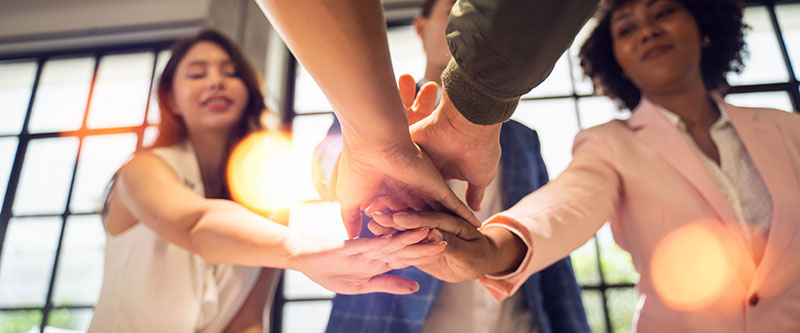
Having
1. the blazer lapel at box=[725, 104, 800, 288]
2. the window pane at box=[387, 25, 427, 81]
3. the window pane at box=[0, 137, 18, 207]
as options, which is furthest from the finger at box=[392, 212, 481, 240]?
the window pane at box=[0, 137, 18, 207]

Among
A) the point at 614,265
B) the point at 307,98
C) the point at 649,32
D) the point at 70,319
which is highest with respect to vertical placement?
the point at 307,98

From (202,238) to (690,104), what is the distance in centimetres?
128

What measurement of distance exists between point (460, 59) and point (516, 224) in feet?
1.31

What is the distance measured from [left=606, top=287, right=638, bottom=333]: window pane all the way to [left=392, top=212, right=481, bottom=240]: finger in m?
A: 1.96

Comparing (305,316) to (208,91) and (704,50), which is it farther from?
(704,50)

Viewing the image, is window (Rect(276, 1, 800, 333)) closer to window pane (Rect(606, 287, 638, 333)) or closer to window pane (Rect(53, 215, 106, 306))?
window pane (Rect(606, 287, 638, 333))

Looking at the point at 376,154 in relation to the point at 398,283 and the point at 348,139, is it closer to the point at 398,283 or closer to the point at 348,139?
the point at 348,139

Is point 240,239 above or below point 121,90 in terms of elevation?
below

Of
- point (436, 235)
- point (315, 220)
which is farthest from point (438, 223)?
point (315, 220)

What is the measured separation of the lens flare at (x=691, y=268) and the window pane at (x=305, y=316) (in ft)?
6.14

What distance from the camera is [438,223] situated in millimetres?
654

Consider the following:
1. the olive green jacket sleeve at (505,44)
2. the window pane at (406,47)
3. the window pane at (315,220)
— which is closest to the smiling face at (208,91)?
the window pane at (315,220)

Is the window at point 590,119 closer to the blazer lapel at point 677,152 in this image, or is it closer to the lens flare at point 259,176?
the lens flare at point 259,176

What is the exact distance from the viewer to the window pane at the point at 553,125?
8.36ft
